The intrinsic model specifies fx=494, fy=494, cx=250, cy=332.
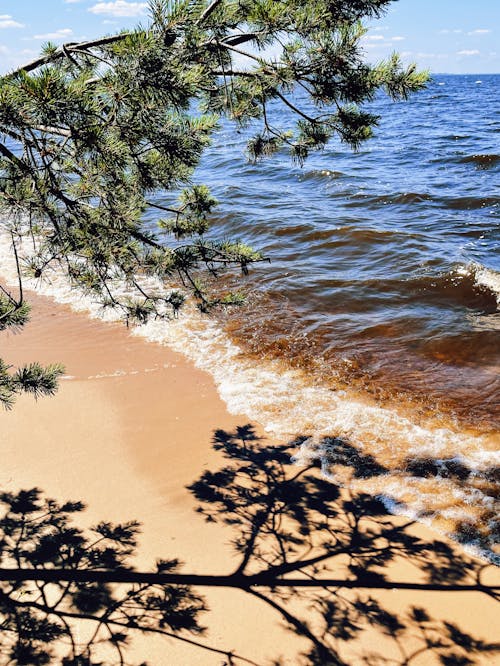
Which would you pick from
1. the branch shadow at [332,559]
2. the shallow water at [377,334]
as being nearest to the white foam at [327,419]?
the shallow water at [377,334]

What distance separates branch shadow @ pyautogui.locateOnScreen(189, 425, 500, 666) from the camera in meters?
3.44

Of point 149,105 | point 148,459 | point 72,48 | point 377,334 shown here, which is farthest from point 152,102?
point 377,334

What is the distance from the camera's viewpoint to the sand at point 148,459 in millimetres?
3508

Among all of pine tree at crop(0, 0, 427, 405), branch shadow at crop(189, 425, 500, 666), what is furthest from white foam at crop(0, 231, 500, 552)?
pine tree at crop(0, 0, 427, 405)

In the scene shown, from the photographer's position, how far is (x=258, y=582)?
3863 mm

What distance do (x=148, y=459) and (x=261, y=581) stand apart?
1.96m

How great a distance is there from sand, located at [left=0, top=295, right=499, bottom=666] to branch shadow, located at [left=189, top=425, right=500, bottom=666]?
76 mm

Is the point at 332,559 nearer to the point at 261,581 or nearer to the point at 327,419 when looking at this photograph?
the point at 261,581

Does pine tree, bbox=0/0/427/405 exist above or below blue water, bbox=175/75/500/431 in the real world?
above

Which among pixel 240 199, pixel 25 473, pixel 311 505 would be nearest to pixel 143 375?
pixel 25 473

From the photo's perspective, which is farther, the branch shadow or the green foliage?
the branch shadow

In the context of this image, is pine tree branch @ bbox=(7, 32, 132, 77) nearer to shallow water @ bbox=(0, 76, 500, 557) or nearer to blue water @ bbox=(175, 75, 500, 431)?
blue water @ bbox=(175, 75, 500, 431)

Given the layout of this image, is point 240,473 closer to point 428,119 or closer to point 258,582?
point 258,582

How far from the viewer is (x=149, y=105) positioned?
8.45 ft
